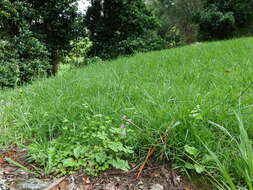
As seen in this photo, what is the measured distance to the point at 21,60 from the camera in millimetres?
3963

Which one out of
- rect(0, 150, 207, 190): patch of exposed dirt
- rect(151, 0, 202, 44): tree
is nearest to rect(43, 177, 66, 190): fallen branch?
rect(0, 150, 207, 190): patch of exposed dirt

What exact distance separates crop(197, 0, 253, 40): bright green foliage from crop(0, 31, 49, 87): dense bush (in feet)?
25.2

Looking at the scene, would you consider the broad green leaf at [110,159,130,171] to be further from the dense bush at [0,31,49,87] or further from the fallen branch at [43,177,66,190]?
the dense bush at [0,31,49,87]

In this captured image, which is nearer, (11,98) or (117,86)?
(117,86)

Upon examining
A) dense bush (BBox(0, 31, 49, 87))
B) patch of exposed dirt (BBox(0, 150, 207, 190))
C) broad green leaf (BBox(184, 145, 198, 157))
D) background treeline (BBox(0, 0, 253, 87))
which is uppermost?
background treeline (BBox(0, 0, 253, 87))

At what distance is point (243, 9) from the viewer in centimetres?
753

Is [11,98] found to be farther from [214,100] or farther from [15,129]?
[214,100]

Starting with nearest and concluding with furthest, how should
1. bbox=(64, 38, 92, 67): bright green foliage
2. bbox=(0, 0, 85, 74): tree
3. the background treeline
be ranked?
the background treeline, bbox=(0, 0, 85, 74): tree, bbox=(64, 38, 92, 67): bright green foliage

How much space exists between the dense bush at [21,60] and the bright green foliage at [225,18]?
7.68 meters

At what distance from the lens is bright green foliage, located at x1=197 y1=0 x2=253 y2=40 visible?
749 cm

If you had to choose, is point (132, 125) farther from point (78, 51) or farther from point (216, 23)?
point (216, 23)

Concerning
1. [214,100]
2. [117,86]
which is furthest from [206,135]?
[117,86]

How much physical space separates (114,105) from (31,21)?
17.3 ft

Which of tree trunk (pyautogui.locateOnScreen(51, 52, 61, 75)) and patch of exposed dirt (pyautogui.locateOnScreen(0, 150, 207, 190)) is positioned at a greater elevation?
tree trunk (pyautogui.locateOnScreen(51, 52, 61, 75))
